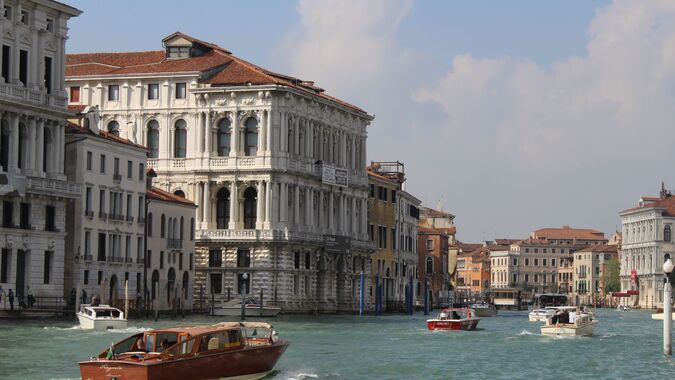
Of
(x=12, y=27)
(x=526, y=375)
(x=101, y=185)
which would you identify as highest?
(x=12, y=27)

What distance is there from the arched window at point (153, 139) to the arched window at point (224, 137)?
11.5ft

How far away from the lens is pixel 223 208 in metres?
90.2

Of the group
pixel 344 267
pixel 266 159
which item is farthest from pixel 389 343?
pixel 344 267

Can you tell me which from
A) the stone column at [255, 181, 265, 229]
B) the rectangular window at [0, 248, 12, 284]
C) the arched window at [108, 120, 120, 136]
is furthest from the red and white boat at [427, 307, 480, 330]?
the arched window at [108, 120, 120, 136]

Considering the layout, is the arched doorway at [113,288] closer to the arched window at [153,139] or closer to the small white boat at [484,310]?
the arched window at [153,139]

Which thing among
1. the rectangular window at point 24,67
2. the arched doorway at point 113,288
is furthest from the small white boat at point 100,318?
the arched doorway at point 113,288

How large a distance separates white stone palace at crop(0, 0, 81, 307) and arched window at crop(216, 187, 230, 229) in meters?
22.1

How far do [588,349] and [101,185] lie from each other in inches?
991

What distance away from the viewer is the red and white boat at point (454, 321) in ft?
225

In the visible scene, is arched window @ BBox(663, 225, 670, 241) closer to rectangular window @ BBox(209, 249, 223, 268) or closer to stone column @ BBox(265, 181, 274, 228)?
stone column @ BBox(265, 181, 274, 228)

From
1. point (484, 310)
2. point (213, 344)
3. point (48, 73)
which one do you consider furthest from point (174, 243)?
point (213, 344)

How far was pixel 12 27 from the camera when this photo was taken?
214 ft

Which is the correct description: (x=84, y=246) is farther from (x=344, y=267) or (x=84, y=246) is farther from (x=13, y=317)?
(x=344, y=267)

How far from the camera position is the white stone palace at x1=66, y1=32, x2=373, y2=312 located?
8825 centimetres
